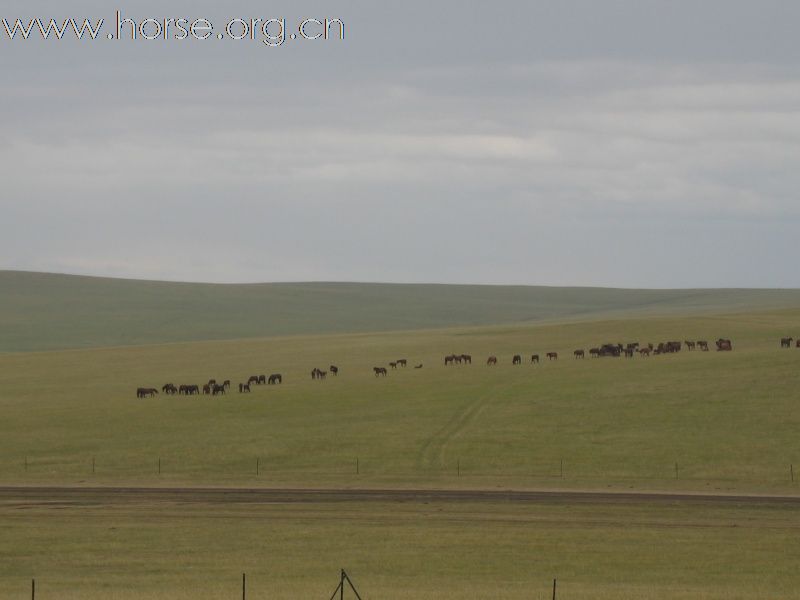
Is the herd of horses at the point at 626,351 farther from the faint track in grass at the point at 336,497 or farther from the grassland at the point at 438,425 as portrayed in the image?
the faint track in grass at the point at 336,497

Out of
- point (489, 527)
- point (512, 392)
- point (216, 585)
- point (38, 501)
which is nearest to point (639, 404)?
point (512, 392)

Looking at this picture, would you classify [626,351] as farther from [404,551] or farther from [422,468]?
[404,551]

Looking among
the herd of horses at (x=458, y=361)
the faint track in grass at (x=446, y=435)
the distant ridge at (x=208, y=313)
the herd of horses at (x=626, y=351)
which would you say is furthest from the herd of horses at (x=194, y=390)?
the distant ridge at (x=208, y=313)

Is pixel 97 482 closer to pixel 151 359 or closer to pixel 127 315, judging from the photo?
pixel 151 359

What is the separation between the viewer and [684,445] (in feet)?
169

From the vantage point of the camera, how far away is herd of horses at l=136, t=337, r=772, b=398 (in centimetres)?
7050

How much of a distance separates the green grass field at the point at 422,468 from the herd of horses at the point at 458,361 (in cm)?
106

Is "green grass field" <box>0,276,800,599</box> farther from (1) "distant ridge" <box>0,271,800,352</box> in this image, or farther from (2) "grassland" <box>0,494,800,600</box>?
(1) "distant ridge" <box>0,271,800,352</box>

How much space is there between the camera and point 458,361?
81.2 metres

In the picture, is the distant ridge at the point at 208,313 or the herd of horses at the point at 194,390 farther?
the distant ridge at the point at 208,313

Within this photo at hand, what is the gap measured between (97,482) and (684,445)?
76.1ft

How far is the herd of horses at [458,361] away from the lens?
231 feet

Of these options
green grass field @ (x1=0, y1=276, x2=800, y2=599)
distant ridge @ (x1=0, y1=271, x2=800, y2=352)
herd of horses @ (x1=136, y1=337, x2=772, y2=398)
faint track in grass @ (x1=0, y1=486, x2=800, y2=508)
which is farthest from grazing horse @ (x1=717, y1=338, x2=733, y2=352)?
distant ridge @ (x1=0, y1=271, x2=800, y2=352)

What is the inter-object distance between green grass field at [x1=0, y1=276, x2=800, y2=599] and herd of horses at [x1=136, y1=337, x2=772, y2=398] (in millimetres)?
1059
